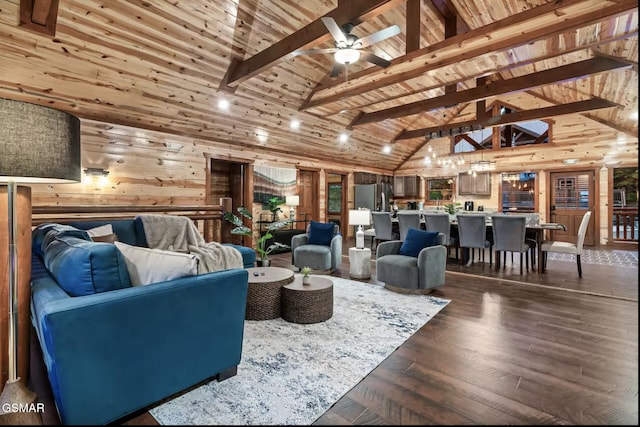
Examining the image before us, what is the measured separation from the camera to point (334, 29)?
2.85 m

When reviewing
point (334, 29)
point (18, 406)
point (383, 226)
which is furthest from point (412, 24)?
point (18, 406)

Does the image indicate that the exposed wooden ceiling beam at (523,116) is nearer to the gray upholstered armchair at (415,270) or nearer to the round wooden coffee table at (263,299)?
the gray upholstered armchair at (415,270)

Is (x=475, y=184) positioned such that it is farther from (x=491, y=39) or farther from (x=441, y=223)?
(x=491, y=39)

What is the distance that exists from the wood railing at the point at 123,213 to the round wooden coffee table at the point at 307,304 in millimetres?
3208

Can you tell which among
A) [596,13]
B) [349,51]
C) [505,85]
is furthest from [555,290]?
[349,51]

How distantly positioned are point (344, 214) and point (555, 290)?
582 cm

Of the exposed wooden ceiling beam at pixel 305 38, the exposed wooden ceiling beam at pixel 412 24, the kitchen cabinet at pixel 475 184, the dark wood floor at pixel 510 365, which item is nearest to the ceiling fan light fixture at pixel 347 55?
the exposed wooden ceiling beam at pixel 305 38

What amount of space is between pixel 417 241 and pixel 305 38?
111 inches

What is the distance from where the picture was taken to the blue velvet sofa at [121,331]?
4.86 ft

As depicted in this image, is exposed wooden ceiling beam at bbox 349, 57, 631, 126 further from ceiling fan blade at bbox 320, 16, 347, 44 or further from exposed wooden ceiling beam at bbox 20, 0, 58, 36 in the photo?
exposed wooden ceiling beam at bbox 20, 0, 58, 36

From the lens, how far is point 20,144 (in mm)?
1514

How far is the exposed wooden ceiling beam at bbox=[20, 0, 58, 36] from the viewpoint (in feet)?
10.2

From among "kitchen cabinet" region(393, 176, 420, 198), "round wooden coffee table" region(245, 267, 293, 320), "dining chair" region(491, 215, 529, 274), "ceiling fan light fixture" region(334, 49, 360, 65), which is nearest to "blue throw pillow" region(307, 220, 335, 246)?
"round wooden coffee table" region(245, 267, 293, 320)

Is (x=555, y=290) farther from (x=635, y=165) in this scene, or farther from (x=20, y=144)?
(x=20, y=144)
